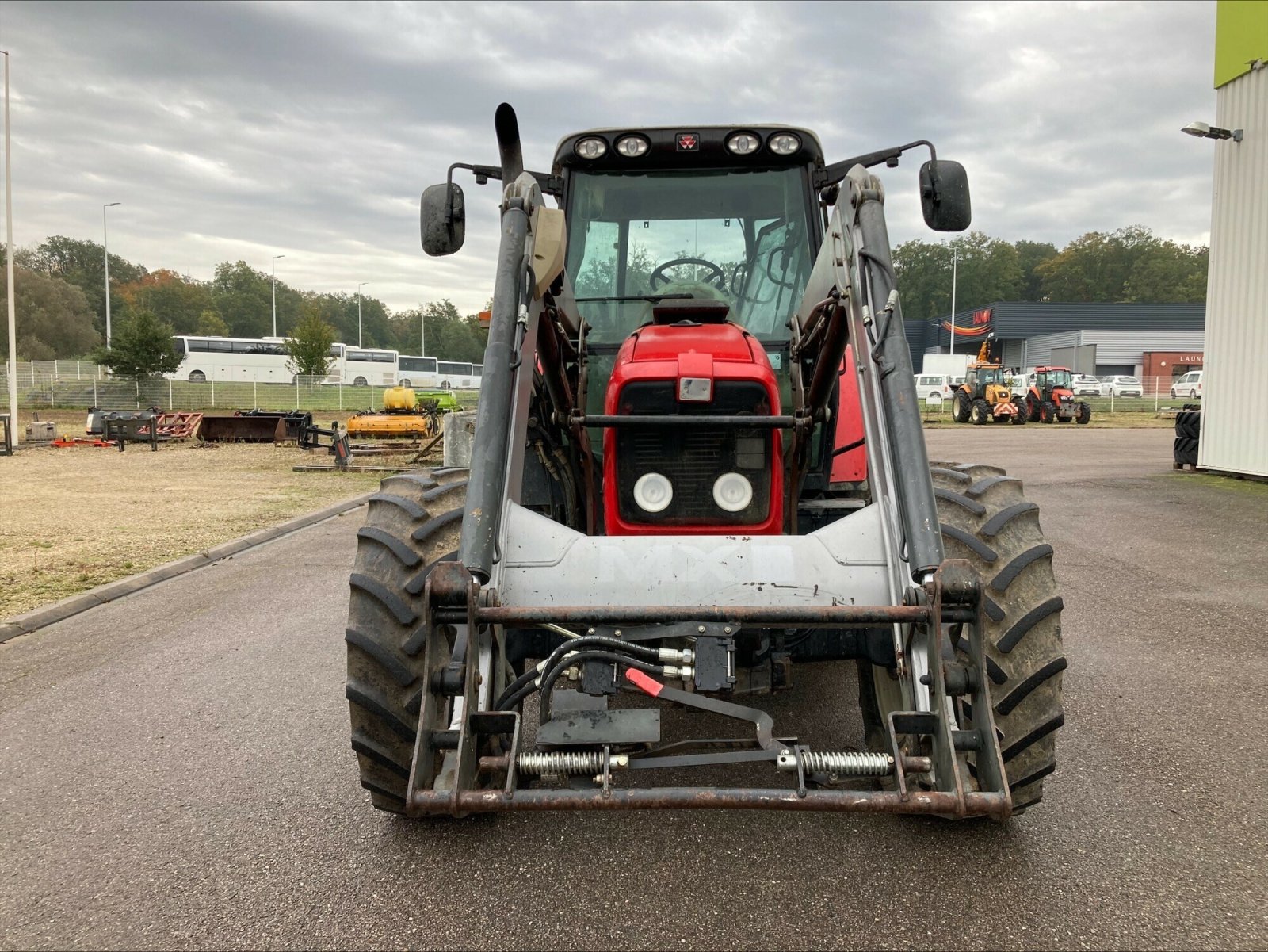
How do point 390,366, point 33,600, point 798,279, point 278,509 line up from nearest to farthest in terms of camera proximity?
point 798,279 → point 33,600 → point 278,509 → point 390,366

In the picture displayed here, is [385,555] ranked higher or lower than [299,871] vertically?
higher

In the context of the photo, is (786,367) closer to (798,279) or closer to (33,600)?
(798,279)

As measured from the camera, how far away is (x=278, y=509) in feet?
37.1

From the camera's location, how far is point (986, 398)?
34688mm

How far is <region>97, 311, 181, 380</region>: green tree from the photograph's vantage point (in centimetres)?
3819

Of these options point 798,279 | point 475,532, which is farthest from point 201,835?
point 798,279

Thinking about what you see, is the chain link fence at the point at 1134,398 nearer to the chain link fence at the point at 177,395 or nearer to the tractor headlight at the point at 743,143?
the chain link fence at the point at 177,395

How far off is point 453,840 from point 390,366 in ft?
199

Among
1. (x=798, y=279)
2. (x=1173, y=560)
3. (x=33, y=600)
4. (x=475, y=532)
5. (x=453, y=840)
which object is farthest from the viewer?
(x=1173, y=560)

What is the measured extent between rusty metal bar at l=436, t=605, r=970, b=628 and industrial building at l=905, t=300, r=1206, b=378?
67183mm

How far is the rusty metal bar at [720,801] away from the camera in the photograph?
221cm

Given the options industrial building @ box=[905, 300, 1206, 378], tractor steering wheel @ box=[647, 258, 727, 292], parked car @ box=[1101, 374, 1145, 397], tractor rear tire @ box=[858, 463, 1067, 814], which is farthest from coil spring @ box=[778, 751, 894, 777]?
industrial building @ box=[905, 300, 1206, 378]

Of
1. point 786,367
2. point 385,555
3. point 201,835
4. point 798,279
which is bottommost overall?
point 201,835

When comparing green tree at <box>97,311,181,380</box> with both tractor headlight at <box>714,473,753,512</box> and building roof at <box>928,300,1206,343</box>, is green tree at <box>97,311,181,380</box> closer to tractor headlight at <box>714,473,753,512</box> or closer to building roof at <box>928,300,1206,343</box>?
tractor headlight at <box>714,473,753,512</box>
